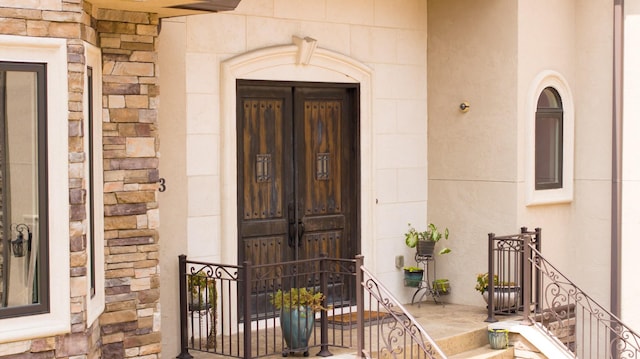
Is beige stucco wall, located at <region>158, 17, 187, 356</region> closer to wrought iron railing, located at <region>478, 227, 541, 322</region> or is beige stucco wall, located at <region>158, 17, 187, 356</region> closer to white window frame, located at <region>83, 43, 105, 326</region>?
white window frame, located at <region>83, 43, 105, 326</region>

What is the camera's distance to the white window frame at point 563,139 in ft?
31.5

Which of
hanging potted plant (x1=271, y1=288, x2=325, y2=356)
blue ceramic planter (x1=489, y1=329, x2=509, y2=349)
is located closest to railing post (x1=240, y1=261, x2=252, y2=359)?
hanging potted plant (x1=271, y1=288, x2=325, y2=356)

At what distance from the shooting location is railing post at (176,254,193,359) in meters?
7.79

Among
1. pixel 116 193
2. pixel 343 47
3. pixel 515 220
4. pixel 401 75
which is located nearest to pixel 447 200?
pixel 515 220

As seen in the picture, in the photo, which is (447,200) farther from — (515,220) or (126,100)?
(126,100)

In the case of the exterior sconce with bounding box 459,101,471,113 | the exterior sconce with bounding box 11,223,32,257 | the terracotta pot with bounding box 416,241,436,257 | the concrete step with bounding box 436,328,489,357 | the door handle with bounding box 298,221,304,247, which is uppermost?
the exterior sconce with bounding box 459,101,471,113

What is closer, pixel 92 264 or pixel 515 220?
pixel 92 264

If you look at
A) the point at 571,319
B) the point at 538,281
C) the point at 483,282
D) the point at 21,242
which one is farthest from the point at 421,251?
the point at 21,242

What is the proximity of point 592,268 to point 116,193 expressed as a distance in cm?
592

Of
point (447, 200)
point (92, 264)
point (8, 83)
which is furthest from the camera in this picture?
point (447, 200)

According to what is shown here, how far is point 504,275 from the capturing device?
9508mm

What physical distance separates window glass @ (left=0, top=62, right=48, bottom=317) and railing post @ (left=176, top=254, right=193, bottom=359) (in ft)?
6.52

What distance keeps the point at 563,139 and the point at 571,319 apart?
6.71 feet

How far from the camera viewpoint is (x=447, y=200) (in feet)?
33.2
